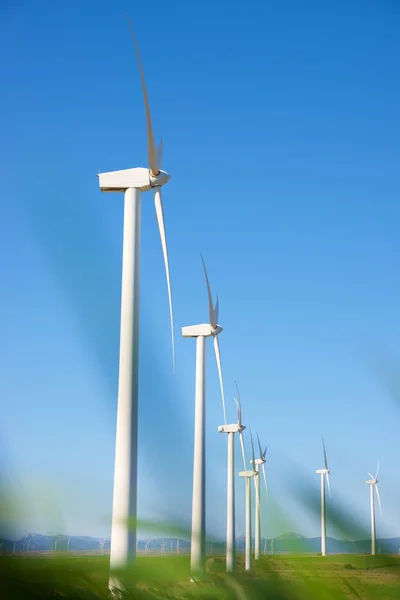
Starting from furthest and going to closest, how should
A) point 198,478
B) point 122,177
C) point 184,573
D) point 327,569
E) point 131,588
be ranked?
1. point 198,478
2. point 122,177
3. point 327,569
4. point 184,573
5. point 131,588

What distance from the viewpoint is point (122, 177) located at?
31422 mm

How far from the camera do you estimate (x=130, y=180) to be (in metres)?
31.2

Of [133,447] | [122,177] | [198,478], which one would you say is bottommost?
[198,478]

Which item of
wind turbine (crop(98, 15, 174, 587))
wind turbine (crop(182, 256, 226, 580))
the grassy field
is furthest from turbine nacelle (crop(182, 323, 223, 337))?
the grassy field

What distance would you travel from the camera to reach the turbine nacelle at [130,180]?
3114 centimetres

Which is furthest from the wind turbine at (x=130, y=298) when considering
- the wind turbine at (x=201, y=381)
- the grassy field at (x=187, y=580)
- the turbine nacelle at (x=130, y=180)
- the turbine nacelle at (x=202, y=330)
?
the turbine nacelle at (x=202, y=330)

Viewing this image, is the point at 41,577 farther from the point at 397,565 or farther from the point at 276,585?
the point at 397,565

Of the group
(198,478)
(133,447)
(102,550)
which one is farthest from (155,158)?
(102,550)

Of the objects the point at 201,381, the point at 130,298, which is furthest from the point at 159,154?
the point at 201,381

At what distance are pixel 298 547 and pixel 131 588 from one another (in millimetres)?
555

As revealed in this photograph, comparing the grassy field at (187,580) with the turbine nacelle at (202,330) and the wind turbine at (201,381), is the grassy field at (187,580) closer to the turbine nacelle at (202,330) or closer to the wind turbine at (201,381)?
the wind turbine at (201,381)

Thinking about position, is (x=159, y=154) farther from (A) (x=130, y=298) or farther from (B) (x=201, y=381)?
(B) (x=201, y=381)

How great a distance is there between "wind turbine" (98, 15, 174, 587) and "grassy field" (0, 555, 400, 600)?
17.3 m

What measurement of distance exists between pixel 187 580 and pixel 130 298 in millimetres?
24729
